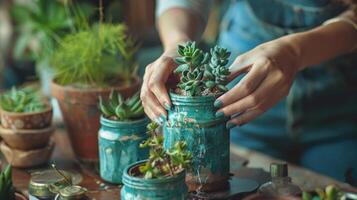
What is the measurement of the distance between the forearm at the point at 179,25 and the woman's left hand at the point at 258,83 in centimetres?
27

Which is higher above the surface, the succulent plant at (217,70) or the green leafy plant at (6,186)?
the succulent plant at (217,70)

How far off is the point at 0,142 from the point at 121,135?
35cm

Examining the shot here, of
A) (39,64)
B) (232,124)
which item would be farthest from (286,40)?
(39,64)

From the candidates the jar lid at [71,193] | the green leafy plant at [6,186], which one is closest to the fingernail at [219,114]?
the jar lid at [71,193]

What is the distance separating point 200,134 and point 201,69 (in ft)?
0.35

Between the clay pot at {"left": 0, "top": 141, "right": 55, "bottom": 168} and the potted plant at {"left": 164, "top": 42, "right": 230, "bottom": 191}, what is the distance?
1.22 feet

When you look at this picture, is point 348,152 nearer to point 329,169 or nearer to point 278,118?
point 329,169

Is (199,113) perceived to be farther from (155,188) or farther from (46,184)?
(46,184)

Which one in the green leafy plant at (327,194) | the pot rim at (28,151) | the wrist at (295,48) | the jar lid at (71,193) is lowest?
the jar lid at (71,193)

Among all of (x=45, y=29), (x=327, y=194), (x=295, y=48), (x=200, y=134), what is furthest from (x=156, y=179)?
(x=45, y=29)

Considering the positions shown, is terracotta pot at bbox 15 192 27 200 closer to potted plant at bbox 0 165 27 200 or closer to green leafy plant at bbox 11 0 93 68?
potted plant at bbox 0 165 27 200

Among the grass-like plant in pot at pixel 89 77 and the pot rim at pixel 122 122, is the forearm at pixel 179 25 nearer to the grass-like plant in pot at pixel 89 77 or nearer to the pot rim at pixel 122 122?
the grass-like plant in pot at pixel 89 77

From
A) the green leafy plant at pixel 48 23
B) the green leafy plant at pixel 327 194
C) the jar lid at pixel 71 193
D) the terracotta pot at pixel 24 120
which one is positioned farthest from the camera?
the green leafy plant at pixel 48 23

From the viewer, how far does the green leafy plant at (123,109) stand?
1.28 m
